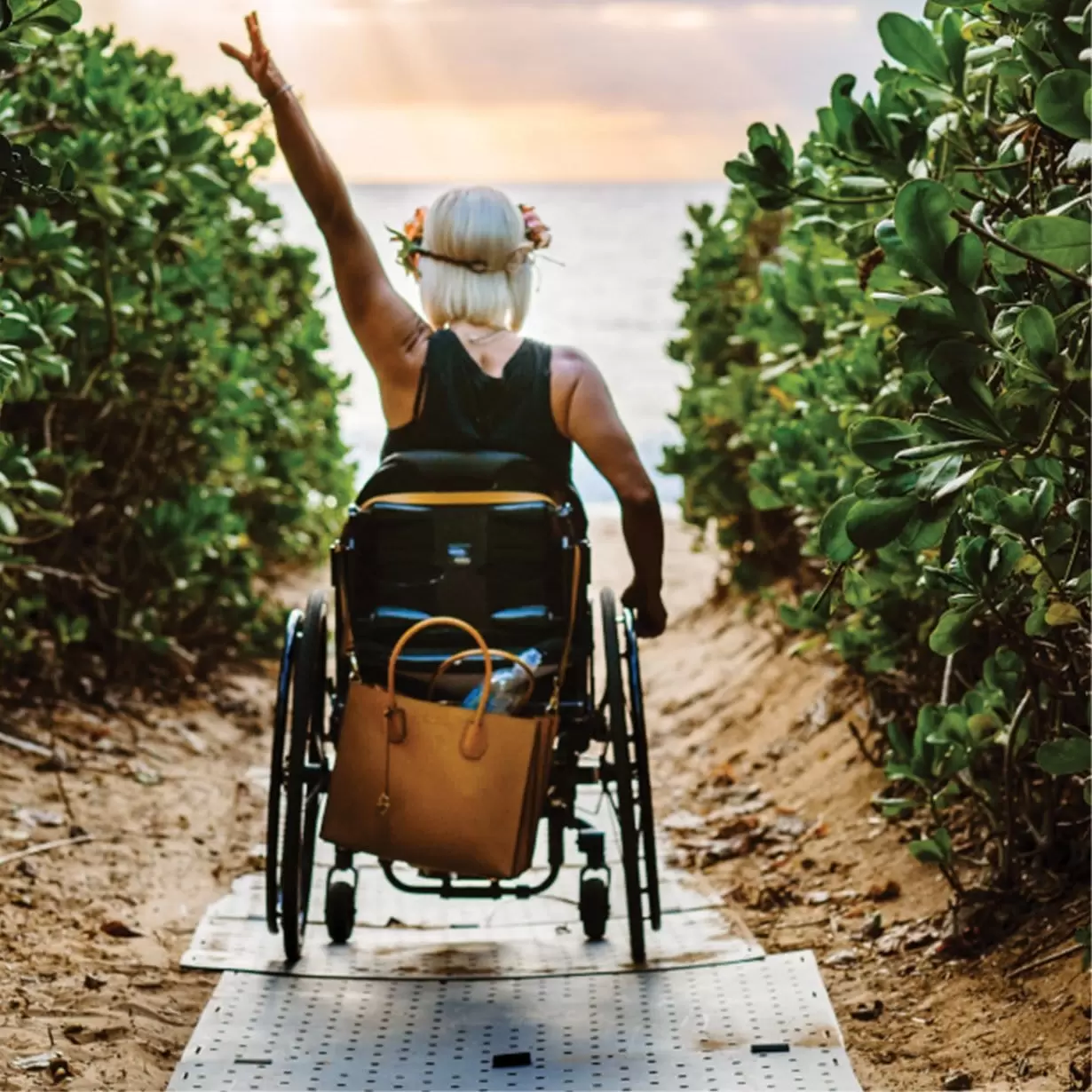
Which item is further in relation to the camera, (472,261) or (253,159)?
(253,159)

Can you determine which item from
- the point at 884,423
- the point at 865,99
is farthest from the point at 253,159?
the point at 884,423

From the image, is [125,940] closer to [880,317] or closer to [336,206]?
[336,206]

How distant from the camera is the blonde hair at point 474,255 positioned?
13.1ft

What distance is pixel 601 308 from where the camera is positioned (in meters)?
32.6

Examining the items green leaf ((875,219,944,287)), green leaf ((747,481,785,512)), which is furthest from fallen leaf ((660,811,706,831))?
green leaf ((875,219,944,287))

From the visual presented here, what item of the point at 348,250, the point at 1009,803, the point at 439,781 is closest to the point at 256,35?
the point at 348,250

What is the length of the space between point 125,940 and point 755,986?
1.40 metres

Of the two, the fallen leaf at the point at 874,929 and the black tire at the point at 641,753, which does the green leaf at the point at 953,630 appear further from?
the fallen leaf at the point at 874,929

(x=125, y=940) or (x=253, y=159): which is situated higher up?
(x=253, y=159)

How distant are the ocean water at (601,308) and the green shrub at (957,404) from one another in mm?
757

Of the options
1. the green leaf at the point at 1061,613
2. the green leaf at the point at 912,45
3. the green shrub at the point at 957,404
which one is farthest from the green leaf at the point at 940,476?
the green leaf at the point at 912,45

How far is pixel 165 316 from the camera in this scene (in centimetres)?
575

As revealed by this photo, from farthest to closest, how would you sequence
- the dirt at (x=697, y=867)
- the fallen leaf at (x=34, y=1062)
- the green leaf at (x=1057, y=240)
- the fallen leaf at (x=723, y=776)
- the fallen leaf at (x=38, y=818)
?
1. the fallen leaf at (x=723, y=776)
2. the fallen leaf at (x=38, y=818)
3. the dirt at (x=697, y=867)
4. the fallen leaf at (x=34, y=1062)
5. the green leaf at (x=1057, y=240)

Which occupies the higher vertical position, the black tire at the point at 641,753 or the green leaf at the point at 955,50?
the green leaf at the point at 955,50
